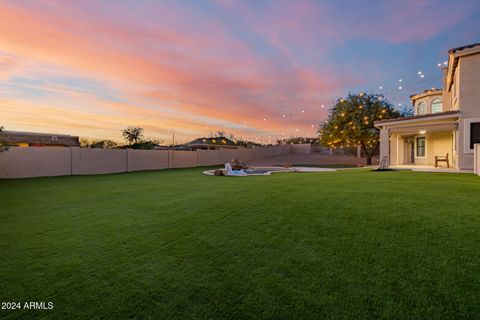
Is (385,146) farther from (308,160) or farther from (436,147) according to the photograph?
(308,160)

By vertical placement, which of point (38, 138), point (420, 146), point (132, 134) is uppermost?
point (132, 134)

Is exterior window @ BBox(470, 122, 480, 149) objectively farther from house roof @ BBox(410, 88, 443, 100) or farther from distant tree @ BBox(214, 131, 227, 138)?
distant tree @ BBox(214, 131, 227, 138)

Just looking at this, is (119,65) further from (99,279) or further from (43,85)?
(99,279)

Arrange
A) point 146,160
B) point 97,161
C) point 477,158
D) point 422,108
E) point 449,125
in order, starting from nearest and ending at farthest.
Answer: point 477,158 < point 449,125 < point 422,108 < point 97,161 < point 146,160

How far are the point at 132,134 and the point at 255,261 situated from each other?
32.9 meters

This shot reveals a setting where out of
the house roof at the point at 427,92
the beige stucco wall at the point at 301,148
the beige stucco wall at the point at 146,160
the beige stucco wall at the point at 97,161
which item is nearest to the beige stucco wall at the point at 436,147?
the house roof at the point at 427,92

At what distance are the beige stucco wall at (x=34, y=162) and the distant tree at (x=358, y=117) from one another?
22045 mm

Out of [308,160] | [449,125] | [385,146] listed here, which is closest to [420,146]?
[385,146]

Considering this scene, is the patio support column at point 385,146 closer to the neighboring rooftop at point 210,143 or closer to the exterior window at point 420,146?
the exterior window at point 420,146

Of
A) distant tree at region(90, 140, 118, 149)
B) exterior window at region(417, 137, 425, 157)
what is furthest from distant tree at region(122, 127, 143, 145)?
exterior window at region(417, 137, 425, 157)

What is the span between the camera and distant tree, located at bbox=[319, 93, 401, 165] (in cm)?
2175

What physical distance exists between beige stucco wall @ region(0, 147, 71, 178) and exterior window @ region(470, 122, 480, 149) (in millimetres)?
22293

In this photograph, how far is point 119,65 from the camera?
14086 mm

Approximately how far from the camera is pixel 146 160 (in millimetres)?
20625
